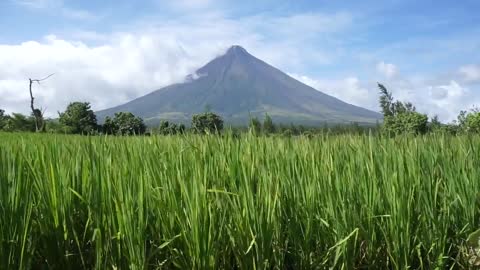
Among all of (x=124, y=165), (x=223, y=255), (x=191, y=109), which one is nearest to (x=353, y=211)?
(x=223, y=255)

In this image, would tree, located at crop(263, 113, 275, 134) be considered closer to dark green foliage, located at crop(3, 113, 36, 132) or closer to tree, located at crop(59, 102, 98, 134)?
tree, located at crop(59, 102, 98, 134)

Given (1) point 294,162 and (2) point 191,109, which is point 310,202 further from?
(2) point 191,109

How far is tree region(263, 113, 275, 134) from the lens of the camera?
284 centimetres

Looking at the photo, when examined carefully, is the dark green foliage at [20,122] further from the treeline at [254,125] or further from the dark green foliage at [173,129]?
the dark green foliage at [173,129]

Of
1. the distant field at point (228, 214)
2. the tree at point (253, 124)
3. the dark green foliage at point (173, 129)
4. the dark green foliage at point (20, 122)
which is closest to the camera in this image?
the distant field at point (228, 214)

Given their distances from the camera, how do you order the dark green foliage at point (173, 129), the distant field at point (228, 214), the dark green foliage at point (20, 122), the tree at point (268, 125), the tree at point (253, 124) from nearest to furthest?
the distant field at point (228, 214) < the tree at point (253, 124) < the tree at point (268, 125) < the dark green foliage at point (173, 129) < the dark green foliage at point (20, 122)

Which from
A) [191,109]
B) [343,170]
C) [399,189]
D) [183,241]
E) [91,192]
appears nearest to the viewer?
[183,241]

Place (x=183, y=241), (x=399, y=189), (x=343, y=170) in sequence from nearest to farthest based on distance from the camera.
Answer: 1. (x=183, y=241)
2. (x=399, y=189)
3. (x=343, y=170)

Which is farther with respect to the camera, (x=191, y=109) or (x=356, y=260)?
(x=191, y=109)

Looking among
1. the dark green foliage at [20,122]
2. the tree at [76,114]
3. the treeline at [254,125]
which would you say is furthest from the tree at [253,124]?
the dark green foliage at [20,122]

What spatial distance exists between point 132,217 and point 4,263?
1.39ft

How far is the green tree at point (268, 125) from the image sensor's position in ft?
9.37

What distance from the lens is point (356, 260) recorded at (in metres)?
2.04

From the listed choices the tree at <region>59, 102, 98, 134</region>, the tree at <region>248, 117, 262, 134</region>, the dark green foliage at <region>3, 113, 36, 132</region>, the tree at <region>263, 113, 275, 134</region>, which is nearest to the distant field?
the tree at <region>248, 117, 262, 134</region>
